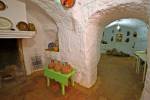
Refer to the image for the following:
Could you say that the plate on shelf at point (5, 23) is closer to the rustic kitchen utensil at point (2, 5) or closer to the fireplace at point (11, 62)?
the rustic kitchen utensil at point (2, 5)

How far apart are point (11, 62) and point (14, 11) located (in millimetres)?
1000

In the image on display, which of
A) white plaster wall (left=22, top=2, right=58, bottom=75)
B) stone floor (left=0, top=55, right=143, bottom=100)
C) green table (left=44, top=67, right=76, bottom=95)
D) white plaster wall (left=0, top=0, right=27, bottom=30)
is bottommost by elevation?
stone floor (left=0, top=55, right=143, bottom=100)

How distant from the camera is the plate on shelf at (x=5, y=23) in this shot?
2.23 metres

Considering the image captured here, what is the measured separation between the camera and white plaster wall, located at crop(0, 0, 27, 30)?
7.71 feet

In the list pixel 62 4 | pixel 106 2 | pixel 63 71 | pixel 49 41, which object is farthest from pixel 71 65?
pixel 106 2

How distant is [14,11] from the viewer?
2434 mm

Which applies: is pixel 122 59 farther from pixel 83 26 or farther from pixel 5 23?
pixel 5 23

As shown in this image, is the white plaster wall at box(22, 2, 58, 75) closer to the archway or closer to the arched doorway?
the archway

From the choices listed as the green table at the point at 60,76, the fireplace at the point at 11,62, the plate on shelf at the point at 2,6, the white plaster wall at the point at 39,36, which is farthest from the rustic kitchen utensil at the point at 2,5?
the green table at the point at 60,76

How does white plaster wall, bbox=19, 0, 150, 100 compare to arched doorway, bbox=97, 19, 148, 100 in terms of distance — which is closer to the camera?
white plaster wall, bbox=19, 0, 150, 100

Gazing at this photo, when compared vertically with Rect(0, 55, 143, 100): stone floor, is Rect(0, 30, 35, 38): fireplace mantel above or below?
above

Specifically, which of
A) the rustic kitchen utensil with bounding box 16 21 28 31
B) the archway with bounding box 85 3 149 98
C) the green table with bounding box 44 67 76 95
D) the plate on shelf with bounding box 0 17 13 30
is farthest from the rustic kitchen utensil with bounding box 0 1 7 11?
the archway with bounding box 85 3 149 98

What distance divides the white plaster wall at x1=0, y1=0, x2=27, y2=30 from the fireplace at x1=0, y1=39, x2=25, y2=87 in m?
0.47

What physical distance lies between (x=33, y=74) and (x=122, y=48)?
4.52 m
